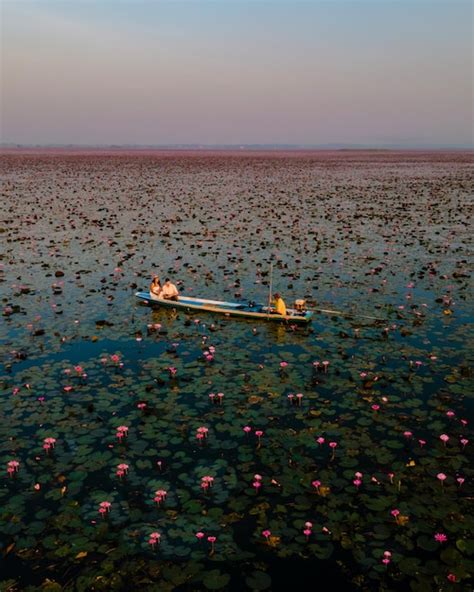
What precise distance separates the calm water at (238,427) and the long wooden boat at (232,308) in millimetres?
402

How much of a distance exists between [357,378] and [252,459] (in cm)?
452

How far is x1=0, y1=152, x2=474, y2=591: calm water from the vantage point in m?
7.68

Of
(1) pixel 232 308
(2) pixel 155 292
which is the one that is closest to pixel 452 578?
(1) pixel 232 308

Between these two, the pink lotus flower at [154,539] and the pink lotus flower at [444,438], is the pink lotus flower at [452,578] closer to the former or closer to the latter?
the pink lotus flower at [444,438]

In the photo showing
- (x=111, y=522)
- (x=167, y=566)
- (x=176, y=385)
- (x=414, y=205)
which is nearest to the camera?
(x=167, y=566)

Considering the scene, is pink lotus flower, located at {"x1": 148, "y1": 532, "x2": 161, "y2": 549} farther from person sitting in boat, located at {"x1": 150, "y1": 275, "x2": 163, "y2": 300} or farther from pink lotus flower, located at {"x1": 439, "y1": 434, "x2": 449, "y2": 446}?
person sitting in boat, located at {"x1": 150, "y1": 275, "x2": 163, "y2": 300}

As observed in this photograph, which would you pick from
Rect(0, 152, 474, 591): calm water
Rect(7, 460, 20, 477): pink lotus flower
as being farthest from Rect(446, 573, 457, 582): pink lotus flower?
Rect(7, 460, 20, 477): pink lotus flower

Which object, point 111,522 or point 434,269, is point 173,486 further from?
point 434,269

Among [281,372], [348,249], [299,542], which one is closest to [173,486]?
[299,542]

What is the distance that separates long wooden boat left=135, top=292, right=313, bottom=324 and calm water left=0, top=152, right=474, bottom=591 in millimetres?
402

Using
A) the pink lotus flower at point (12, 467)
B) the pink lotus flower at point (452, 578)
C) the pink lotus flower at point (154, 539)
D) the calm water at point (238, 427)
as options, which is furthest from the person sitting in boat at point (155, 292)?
the pink lotus flower at point (452, 578)

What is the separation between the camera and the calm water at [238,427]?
7.68 m

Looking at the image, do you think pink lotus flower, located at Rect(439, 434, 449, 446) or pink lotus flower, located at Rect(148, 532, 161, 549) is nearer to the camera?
pink lotus flower, located at Rect(148, 532, 161, 549)

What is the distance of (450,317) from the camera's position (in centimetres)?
1755
